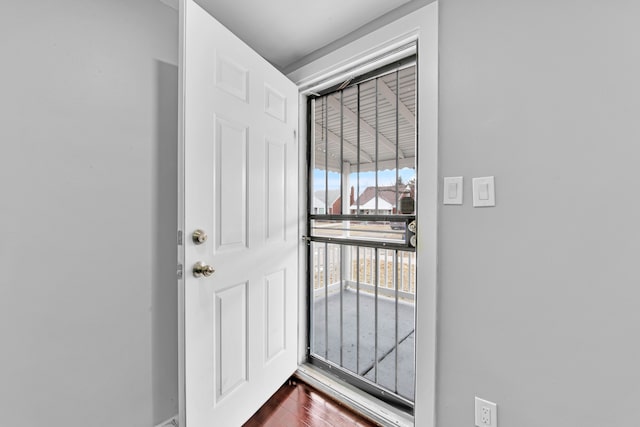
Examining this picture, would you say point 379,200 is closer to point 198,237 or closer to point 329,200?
point 329,200

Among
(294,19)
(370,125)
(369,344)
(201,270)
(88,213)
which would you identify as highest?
(294,19)

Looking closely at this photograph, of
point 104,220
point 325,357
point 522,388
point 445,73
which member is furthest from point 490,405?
point 104,220

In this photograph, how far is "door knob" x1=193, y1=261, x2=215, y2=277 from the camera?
107 centimetres

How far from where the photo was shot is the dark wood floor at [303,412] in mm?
1416

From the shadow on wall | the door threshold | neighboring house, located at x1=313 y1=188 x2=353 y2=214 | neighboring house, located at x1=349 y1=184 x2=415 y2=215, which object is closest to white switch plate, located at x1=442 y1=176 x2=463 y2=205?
neighboring house, located at x1=349 y1=184 x2=415 y2=215

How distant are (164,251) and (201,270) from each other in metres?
0.36

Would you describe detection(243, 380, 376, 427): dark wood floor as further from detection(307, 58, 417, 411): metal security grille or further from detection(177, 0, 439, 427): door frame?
detection(177, 0, 439, 427): door frame

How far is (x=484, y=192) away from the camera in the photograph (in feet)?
3.50

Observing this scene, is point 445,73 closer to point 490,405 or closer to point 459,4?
point 459,4

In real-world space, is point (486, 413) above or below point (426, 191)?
below

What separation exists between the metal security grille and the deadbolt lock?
0.90 meters

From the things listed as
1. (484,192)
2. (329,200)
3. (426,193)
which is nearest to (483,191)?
(484,192)

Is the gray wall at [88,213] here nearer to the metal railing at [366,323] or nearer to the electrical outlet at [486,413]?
the metal railing at [366,323]

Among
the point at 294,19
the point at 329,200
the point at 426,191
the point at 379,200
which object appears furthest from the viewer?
the point at 329,200
